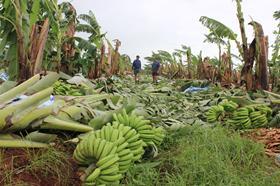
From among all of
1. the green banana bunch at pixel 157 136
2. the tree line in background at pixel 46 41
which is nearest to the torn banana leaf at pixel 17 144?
the green banana bunch at pixel 157 136

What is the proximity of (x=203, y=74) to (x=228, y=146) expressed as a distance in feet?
40.4

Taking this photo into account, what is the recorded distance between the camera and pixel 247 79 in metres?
7.56

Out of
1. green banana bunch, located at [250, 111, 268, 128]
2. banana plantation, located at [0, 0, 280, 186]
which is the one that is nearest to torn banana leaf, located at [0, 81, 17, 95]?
banana plantation, located at [0, 0, 280, 186]

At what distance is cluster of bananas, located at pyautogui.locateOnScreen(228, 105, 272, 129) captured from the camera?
5.14m

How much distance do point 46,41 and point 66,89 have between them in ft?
4.18

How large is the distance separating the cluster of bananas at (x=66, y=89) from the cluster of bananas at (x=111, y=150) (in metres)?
1.98

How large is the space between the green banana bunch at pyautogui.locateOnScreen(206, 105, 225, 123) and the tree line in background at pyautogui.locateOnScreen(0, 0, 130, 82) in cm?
240

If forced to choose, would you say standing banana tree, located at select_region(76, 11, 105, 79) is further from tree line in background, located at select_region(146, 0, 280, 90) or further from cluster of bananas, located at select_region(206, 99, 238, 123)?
cluster of bananas, located at select_region(206, 99, 238, 123)

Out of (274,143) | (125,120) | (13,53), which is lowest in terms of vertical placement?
(274,143)

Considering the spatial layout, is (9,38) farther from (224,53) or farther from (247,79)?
(224,53)

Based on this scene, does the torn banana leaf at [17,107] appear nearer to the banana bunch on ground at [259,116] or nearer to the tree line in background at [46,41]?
the tree line in background at [46,41]

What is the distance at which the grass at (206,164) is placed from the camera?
9.27ft

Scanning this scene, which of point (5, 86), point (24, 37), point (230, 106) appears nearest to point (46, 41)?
point (24, 37)

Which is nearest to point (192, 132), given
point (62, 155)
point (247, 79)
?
point (62, 155)
